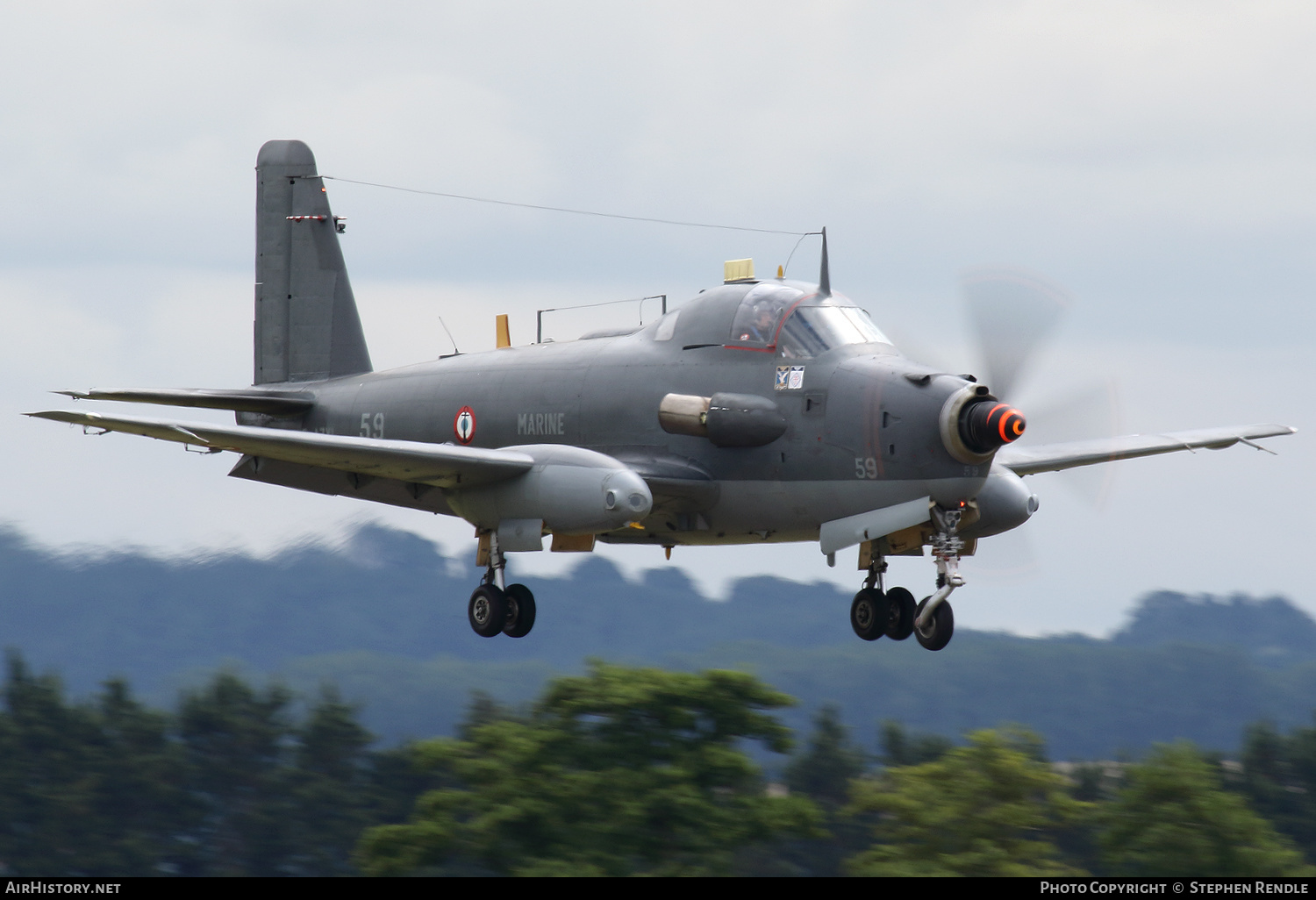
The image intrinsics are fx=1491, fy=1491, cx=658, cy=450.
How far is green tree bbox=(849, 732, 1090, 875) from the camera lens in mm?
46125

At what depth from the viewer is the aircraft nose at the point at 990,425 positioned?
19.4m

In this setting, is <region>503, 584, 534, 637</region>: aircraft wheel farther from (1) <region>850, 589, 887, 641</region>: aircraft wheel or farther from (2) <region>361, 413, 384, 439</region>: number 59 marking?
(1) <region>850, 589, 887, 641</region>: aircraft wheel

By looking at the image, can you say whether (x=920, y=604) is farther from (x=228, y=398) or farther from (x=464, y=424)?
(x=228, y=398)

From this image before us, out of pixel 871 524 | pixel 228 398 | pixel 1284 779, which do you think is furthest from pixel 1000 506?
pixel 1284 779

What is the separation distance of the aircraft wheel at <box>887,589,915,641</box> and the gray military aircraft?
3cm

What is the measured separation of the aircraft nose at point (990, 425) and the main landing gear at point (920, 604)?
1.26 m

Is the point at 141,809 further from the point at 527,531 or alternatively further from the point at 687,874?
the point at 527,531

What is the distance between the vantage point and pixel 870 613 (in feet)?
74.3

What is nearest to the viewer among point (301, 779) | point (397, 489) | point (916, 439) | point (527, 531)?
point (916, 439)

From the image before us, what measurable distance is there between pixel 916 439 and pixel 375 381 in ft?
38.7

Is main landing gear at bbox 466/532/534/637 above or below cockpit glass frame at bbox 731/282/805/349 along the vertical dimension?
below

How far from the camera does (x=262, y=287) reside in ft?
102

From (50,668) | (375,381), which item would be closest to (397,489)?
(375,381)

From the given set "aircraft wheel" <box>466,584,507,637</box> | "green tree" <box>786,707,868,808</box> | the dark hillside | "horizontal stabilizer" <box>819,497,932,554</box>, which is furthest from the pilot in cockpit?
"green tree" <box>786,707,868,808</box>
